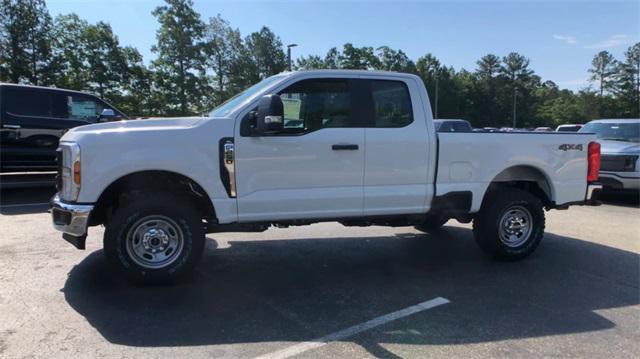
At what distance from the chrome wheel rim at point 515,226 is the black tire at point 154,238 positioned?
3509mm

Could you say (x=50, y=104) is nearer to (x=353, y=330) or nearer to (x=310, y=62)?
(x=353, y=330)

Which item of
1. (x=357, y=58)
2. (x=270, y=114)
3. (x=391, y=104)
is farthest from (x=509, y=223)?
(x=357, y=58)

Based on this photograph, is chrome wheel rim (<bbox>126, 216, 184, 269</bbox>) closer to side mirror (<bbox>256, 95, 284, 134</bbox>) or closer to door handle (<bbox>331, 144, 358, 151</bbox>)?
side mirror (<bbox>256, 95, 284, 134</bbox>)

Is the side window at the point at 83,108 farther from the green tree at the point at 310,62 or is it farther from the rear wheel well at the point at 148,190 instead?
the green tree at the point at 310,62

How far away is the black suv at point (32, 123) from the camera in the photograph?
32.2 feet

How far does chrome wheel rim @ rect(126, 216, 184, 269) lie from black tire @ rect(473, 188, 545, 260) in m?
3.43

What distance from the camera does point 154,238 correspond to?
4824 millimetres

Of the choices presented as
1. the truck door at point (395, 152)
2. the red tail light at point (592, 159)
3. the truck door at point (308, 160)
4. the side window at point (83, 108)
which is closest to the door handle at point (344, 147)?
the truck door at point (308, 160)

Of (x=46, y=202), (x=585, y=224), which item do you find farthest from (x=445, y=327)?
(x=46, y=202)

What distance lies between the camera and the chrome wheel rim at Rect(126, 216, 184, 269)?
15.6 ft

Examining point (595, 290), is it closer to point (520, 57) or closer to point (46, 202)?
point (46, 202)

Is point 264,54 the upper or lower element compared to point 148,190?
upper

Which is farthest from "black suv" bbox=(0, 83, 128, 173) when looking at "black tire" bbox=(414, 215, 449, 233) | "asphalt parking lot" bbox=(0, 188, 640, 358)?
"black tire" bbox=(414, 215, 449, 233)

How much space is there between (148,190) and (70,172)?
28.0 inches
